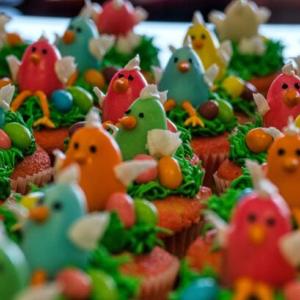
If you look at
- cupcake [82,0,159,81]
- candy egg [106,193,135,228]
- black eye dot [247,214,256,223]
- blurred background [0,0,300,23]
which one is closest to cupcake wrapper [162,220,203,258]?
candy egg [106,193,135,228]

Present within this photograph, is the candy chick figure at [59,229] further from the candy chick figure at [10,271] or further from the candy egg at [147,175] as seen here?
the candy egg at [147,175]

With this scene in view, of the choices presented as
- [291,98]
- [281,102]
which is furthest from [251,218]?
[281,102]

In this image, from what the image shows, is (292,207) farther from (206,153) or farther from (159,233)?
(206,153)

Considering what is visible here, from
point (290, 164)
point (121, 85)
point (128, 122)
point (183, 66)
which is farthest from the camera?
point (183, 66)

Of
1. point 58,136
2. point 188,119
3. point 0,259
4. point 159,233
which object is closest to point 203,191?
point 159,233

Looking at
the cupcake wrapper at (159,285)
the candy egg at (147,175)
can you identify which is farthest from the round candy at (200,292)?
the candy egg at (147,175)

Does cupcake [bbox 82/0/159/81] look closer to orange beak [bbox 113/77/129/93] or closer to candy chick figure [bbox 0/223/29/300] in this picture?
orange beak [bbox 113/77/129/93]

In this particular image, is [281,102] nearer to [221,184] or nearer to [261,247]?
[221,184]
